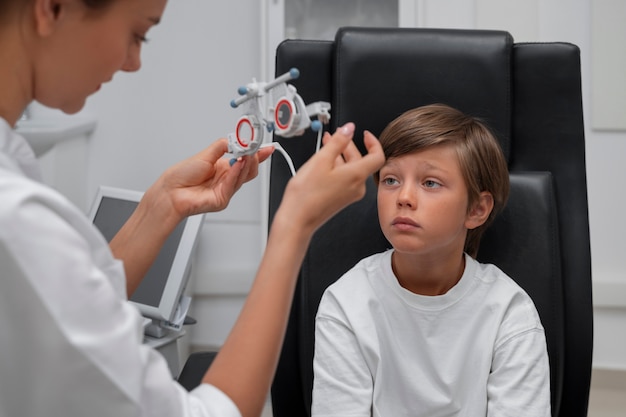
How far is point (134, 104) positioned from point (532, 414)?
6.17 ft

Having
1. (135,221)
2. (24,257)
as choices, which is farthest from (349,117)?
(24,257)

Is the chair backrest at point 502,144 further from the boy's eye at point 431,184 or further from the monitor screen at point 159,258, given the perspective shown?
the monitor screen at point 159,258

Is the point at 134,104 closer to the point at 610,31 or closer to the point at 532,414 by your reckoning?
the point at 610,31

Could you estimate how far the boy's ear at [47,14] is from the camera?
0.81m

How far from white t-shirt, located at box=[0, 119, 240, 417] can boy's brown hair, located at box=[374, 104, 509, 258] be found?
774mm

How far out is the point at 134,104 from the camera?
2.85 meters

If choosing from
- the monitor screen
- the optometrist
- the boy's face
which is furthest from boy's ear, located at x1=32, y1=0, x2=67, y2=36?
the monitor screen

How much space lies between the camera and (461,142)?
4.88 feet

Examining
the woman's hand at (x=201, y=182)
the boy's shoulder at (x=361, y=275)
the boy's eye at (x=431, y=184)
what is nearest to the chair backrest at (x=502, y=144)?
the boy's shoulder at (x=361, y=275)

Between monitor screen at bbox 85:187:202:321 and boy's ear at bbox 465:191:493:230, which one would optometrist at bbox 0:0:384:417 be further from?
monitor screen at bbox 85:187:202:321

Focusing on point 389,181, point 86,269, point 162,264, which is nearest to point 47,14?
point 86,269

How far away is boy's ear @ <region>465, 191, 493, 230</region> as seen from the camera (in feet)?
5.01

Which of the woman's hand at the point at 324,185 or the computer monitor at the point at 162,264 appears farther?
the computer monitor at the point at 162,264

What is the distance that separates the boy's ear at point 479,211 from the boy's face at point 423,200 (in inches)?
0.6
